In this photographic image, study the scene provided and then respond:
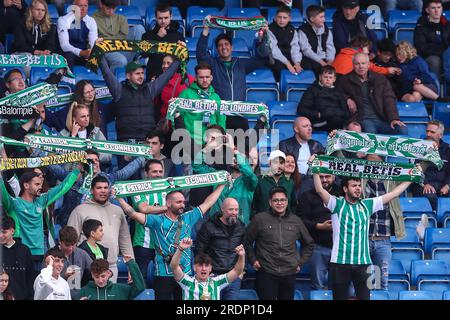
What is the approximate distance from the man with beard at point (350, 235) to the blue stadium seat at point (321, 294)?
51 millimetres

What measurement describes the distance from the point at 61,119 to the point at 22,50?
1.68 meters

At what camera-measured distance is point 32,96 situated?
1830cm

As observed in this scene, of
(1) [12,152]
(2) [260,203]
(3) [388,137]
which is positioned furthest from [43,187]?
(3) [388,137]

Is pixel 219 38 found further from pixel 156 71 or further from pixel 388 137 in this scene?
pixel 388 137

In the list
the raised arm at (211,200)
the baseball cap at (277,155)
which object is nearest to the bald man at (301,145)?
the baseball cap at (277,155)

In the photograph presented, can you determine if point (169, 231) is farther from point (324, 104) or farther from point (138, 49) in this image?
point (324, 104)

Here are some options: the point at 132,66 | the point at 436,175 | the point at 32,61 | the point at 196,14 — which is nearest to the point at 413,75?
the point at 436,175

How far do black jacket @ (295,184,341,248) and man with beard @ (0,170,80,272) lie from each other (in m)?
2.38

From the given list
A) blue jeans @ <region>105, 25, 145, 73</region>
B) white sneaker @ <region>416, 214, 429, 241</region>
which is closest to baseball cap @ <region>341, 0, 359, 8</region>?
blue jeans @ <region>105, 25, 145, 73</region>

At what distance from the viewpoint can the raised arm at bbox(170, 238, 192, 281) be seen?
16.9 m

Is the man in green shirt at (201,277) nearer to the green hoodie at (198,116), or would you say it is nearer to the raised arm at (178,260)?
the raised arm at (178,260)

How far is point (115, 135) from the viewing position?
19.4m

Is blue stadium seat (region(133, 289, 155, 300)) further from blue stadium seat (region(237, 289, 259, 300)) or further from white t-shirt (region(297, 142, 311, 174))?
white t-shirt (region(297, 142, 311, 174))

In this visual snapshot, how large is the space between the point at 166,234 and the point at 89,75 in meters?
3.56
